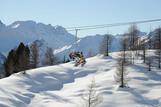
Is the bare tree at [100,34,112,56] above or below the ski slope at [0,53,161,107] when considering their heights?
above

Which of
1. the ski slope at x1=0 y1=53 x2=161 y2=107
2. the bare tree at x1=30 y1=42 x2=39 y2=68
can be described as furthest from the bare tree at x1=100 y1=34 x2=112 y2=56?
the bare tree at x1=30 y1=42 x2=39 y2=68

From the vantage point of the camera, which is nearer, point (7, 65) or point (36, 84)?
point (36, 84)

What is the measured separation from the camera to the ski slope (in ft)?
189

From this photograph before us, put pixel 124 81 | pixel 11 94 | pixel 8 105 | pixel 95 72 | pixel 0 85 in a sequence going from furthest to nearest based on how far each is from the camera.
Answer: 1. pixel 95 72
2. pixel 124 81
3. pixel 0 85
4. pixel 11 94
5. pixel 8 105

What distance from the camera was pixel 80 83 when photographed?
2815 inches

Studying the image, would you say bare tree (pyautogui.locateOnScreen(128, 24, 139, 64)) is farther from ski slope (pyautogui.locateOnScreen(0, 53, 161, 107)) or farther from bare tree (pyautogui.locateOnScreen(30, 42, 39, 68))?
bare tree (pyautogui.locateOnScreen(30, 42, 39, 68))

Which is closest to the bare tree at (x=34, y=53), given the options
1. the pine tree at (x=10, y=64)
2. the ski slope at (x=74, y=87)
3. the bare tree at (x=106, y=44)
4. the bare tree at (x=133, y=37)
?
the pine tree at (x=10, y=64)

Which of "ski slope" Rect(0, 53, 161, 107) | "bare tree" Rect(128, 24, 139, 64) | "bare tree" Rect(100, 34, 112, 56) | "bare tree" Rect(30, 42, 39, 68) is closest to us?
"ski slope" Rect(0, 53, 161, 107)

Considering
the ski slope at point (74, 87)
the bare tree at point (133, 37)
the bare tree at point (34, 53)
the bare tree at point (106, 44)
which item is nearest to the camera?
the ski slope at point (74, 87)

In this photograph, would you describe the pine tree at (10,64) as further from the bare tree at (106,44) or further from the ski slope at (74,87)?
the bare tree at (106,44)

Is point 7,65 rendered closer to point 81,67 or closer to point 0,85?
point 81,67

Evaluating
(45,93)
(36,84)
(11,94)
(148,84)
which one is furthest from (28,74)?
(148,84)

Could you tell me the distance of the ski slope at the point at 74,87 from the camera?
57.8m

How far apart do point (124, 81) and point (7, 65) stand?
29.4 meters
